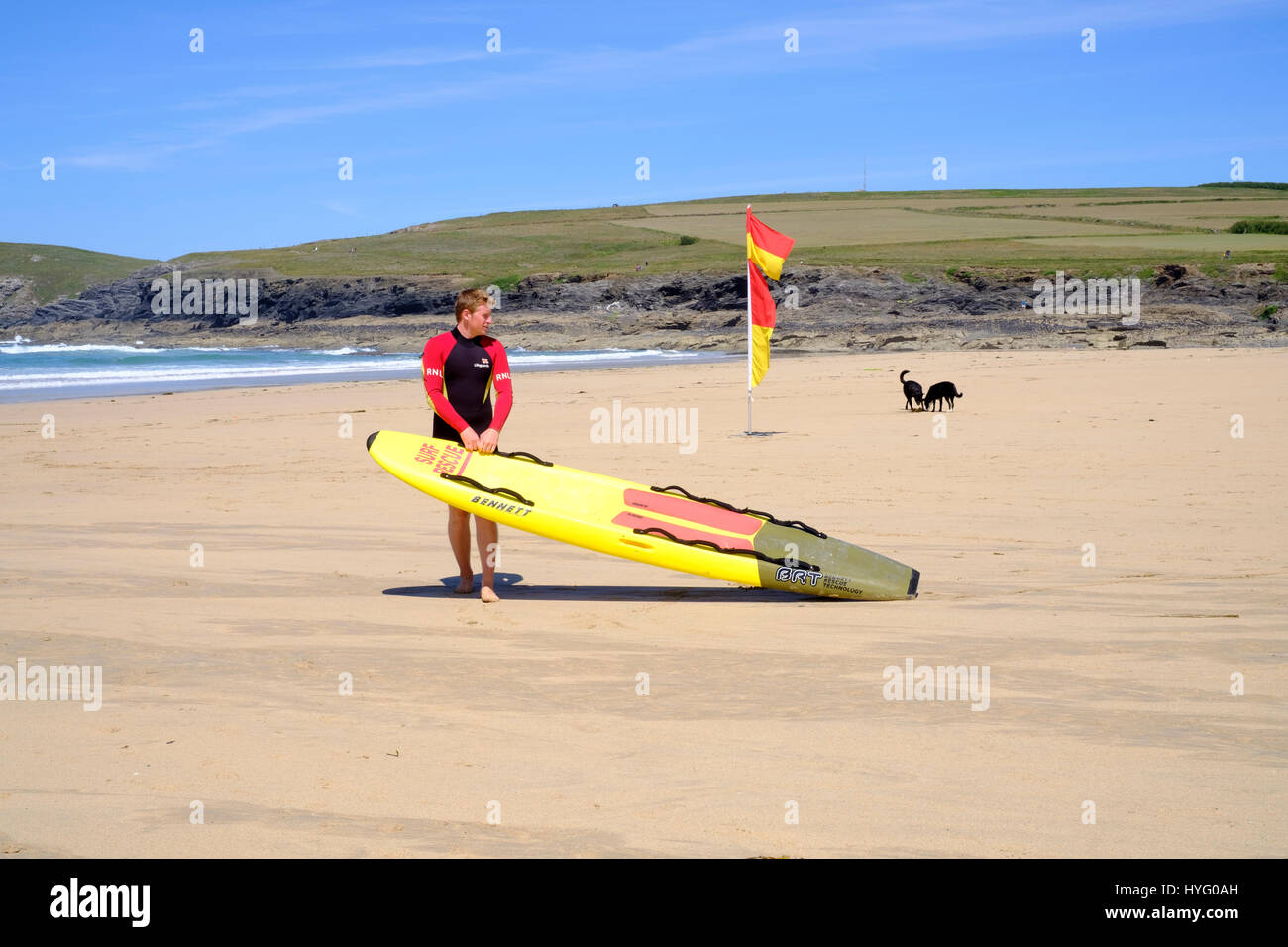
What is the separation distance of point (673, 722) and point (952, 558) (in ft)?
10.1

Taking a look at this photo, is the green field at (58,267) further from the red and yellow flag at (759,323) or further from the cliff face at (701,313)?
the red and yellow flag at (759,323)

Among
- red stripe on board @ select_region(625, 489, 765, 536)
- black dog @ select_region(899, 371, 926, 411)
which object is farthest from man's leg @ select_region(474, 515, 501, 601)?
black dog @ select_region(899, 371, 926, 411)

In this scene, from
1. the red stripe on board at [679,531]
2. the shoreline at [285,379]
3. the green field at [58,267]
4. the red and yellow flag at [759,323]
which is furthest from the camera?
the green field at [58,267]

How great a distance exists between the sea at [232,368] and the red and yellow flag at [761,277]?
13636 mm

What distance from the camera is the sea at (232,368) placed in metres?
23.4

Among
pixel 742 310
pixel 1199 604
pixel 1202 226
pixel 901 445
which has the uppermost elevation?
pixel 1202 226

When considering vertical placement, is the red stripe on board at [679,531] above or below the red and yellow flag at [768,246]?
below

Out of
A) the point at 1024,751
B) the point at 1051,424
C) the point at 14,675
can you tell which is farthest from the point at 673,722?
the point at 1051,424

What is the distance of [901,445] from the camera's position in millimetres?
10742

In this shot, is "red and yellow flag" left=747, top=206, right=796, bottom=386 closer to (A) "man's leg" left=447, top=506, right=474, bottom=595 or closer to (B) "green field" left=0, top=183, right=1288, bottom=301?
(A) "man's leg" left=447, top=506, right=474, bottom=595

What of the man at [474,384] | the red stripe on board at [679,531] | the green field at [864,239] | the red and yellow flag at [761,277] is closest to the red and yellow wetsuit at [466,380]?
the man at [474,384]

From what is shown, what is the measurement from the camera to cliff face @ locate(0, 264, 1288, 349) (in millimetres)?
34156

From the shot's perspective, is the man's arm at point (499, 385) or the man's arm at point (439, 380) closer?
the man's arm at point (439, 380)
